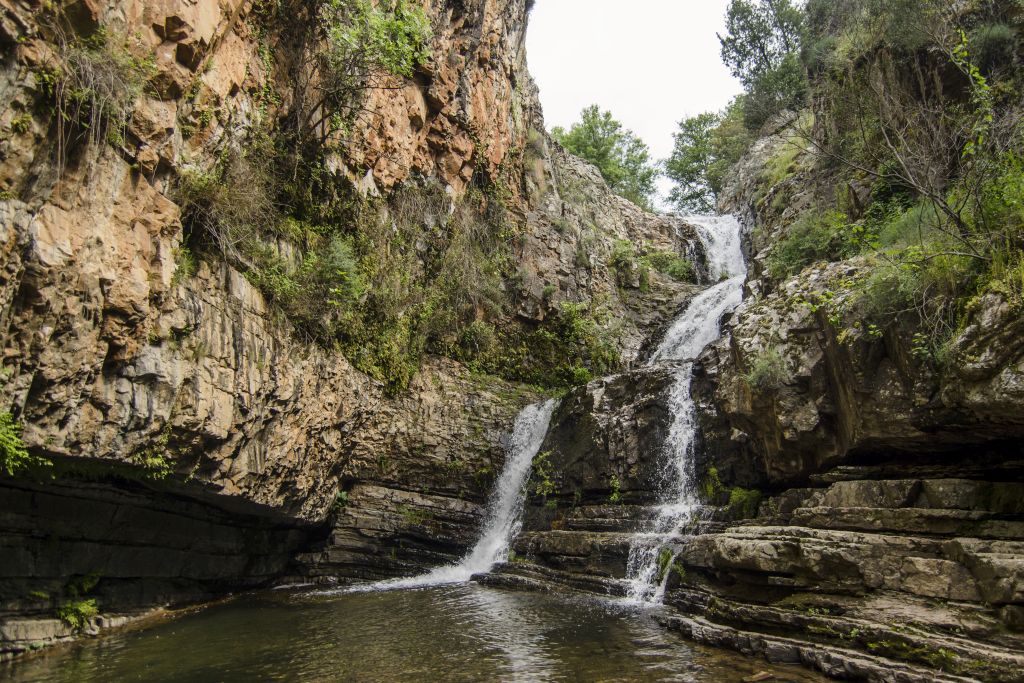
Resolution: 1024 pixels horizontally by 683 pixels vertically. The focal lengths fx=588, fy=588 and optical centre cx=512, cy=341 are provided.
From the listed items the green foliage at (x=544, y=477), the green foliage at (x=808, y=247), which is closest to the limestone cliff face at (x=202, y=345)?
the green foliage at (x=544, y=477)

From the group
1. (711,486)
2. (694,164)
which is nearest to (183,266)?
(711,486)

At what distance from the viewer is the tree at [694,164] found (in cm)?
4331

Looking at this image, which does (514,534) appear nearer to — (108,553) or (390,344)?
(390,344)

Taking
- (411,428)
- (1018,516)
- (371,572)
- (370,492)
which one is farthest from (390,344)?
(1018,516)

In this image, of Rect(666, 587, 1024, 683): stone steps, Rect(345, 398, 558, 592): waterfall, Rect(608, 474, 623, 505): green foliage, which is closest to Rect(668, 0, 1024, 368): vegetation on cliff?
Rect(666, 587, 1024, 683): stone steps

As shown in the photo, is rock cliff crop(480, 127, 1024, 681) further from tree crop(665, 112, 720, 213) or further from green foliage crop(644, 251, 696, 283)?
tree crop(665, 112, 720, 213)

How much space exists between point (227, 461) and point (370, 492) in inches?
231

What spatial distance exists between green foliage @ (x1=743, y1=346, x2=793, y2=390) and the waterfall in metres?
7.75

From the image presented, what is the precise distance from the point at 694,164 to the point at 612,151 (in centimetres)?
717

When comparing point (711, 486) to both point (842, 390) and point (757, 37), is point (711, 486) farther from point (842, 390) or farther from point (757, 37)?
point (757, 37)

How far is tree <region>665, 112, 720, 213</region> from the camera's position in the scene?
43312 millimetres

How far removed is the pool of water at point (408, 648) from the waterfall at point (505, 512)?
118 inches

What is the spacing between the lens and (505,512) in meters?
16.4

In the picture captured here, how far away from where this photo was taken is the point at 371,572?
1491 cm
